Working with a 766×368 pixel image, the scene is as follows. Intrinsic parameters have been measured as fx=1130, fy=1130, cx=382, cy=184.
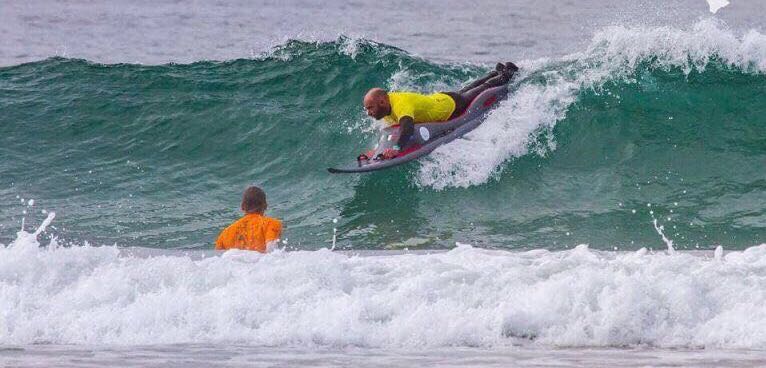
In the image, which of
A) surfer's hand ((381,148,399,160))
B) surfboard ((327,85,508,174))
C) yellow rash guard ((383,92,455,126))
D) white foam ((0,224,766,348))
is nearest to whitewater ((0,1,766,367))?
white foam ((0,224,766,348))

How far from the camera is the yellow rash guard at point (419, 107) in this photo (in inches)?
432

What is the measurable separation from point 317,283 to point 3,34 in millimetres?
24209

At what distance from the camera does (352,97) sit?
48.7 feet

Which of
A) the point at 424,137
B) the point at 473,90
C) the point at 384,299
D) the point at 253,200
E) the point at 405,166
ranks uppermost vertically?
the point at 473,90

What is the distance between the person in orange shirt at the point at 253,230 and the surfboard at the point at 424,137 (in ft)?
10.2

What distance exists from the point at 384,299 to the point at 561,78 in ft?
25.8

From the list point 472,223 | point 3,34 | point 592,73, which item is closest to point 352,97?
point 592,73

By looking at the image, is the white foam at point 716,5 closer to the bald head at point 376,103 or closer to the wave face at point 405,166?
the wave face at point 405,166

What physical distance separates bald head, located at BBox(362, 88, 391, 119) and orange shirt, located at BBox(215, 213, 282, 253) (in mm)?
3310

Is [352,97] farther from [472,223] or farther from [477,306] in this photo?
[477,306]

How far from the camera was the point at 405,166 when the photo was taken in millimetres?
11617

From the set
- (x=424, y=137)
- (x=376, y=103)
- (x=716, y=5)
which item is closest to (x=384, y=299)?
(x=376, y=103)

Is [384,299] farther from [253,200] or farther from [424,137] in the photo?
[424,137]

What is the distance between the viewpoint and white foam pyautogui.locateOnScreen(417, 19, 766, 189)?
11.7m
